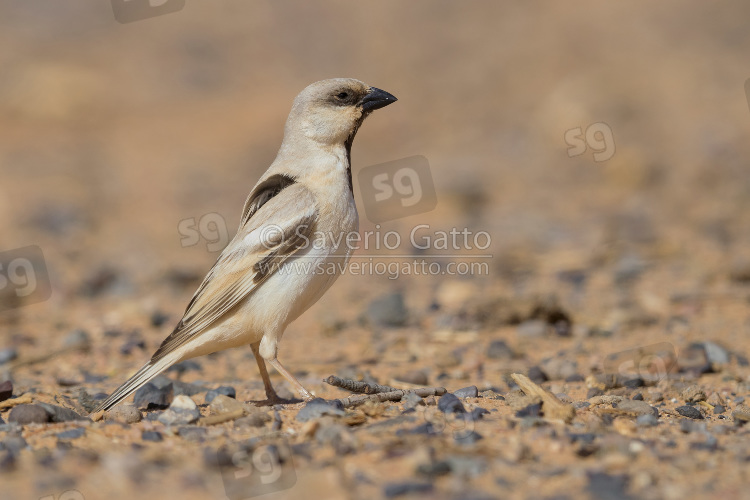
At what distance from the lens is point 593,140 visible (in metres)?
16.3

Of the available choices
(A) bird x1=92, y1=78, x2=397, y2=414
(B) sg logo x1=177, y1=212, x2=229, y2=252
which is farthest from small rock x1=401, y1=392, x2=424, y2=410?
(B) sg logo x1=177, y1=212, x2=229, y2=252

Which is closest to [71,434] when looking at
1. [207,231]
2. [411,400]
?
[411,400]

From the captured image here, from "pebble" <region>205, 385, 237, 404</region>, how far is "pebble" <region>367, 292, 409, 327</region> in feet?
8.48

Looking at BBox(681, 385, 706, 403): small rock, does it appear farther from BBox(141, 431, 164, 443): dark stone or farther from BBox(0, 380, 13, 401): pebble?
BBox(0, 380, 13, 401): pebble

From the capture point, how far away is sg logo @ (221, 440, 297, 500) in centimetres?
382

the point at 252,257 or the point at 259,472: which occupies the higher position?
the point at 252,257

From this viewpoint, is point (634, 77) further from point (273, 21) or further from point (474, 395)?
point (474, 395)

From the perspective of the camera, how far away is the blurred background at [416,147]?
942cm

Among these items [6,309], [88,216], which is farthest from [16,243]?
[6,309]

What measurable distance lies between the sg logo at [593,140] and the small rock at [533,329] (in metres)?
8.11

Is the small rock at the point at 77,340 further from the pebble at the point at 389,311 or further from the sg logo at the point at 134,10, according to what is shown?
the sg logo at the point at 134,10

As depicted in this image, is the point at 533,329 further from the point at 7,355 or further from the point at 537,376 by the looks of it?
the point at 7,355

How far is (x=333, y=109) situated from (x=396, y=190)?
27.7 ft

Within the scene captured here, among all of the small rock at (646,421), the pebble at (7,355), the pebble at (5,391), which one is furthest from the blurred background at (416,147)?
the small rock at (646,421)
